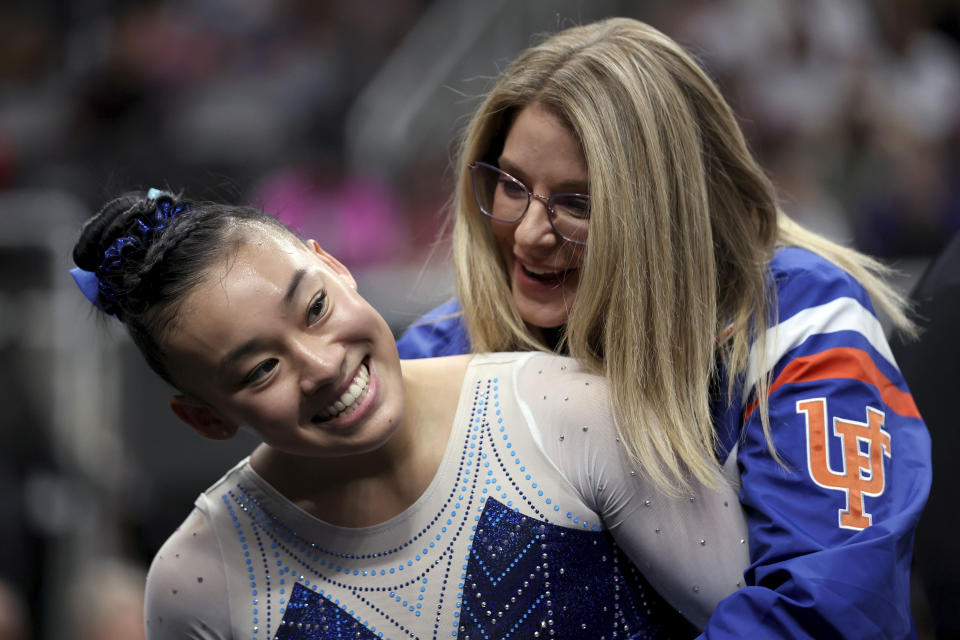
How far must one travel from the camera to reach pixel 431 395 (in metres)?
1.56

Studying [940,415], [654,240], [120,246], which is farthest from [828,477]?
[120,246]

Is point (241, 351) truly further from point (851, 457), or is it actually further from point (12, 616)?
point (12, 616)

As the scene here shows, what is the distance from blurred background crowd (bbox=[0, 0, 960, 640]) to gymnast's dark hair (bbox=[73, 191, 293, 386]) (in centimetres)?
87

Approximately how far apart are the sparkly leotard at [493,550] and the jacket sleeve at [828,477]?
64 millimetres

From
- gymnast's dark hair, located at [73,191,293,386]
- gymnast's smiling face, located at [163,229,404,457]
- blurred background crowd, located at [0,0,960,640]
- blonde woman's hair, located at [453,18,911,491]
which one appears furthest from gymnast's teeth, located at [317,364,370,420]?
blurred background crowd, located at [0,0,960,640]

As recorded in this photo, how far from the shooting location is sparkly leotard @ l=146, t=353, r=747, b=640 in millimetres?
1450

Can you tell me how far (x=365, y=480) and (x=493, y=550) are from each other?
21cm

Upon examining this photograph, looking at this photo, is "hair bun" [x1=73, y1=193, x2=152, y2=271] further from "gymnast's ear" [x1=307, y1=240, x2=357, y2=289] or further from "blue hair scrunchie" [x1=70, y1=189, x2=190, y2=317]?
"gymnast's ear" [x1=307, y1=240, x2=357, y2=289]

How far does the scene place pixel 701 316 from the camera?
1576 mm

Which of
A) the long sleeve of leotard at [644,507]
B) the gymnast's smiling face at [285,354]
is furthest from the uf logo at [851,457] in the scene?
the gymnast's smiling face at [285,354]

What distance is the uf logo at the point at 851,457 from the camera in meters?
1.48

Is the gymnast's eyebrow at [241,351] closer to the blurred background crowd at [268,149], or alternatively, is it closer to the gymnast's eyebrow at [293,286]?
the gymnast's eyebrow at [293,286]

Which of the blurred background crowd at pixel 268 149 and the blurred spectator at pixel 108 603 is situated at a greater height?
the blurred background crowd at pixel 268 149

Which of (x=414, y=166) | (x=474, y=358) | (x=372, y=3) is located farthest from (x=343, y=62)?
(x=474, y=358)
